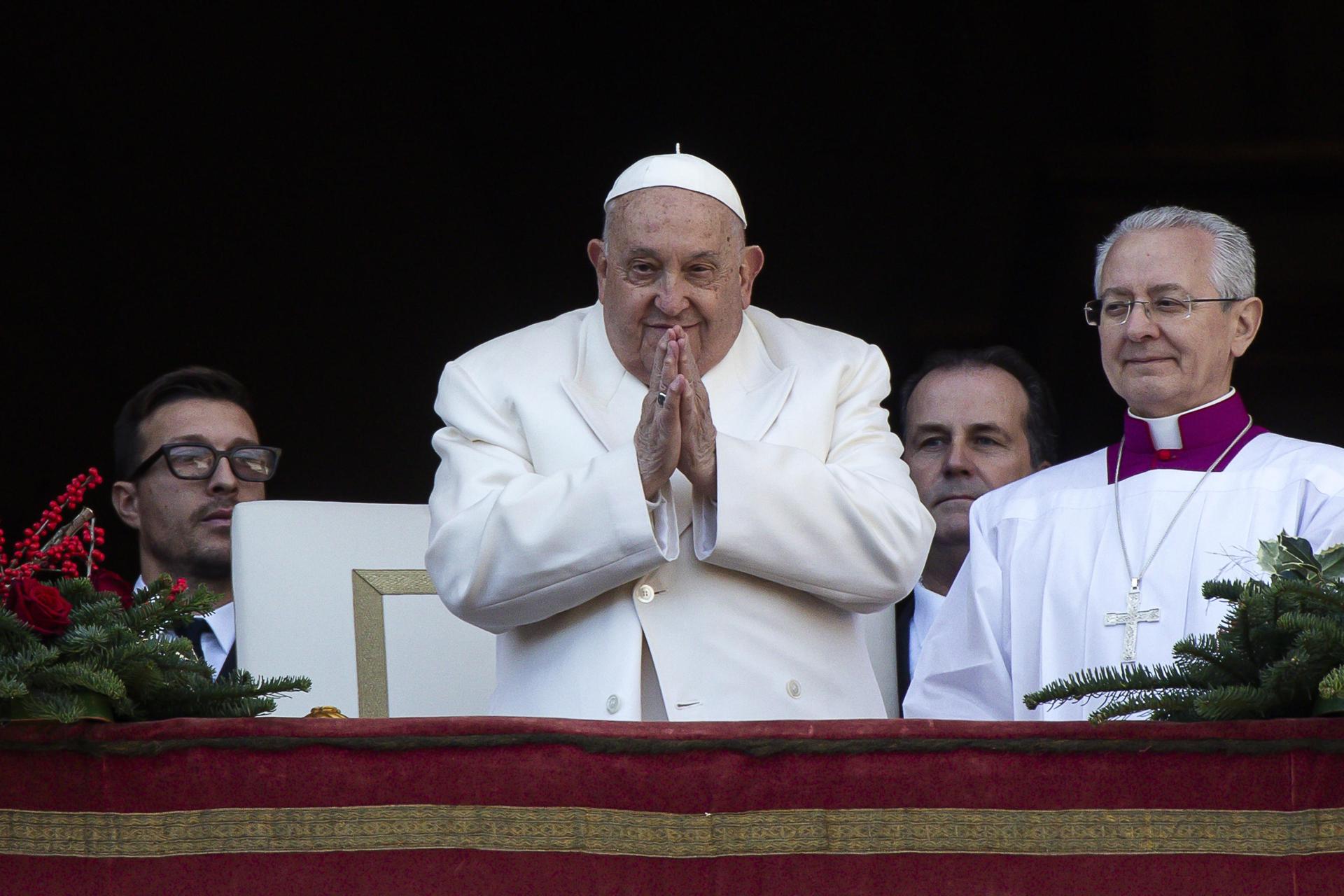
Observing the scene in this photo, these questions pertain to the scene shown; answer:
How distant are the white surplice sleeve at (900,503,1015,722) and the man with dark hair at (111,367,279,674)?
61.6 inches

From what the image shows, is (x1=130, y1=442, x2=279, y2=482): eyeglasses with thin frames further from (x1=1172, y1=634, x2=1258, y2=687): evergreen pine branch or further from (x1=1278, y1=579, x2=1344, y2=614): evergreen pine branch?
(x1=1278, y1=579, x2=1344, y2=614): evergreen pine branch

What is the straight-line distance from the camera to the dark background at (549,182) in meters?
6.00

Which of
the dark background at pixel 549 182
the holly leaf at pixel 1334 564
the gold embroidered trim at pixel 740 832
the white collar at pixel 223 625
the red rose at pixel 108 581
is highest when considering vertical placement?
the dark background at pixel 549 182

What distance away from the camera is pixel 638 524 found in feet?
9.34

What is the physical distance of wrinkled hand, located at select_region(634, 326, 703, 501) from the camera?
2859 mm

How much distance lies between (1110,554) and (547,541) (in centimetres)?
132

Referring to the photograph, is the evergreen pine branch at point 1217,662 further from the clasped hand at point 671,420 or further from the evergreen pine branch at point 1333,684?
the clasped hand at point 671,420

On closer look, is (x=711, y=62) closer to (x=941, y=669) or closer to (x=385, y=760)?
(x=941, y=669)

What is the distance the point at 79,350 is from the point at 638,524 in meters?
3.73

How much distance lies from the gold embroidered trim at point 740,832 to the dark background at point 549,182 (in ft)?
13.3

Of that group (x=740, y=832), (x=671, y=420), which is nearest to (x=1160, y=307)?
(x=671, y=420)

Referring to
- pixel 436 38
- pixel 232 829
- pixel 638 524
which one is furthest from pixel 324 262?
pixel 232 829

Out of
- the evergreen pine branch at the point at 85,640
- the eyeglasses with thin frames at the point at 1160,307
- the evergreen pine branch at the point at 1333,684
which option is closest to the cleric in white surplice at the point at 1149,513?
the eyeglasses with thin frames at the point at 1160,307

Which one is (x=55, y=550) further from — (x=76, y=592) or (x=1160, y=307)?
(x=1160, y=307)
